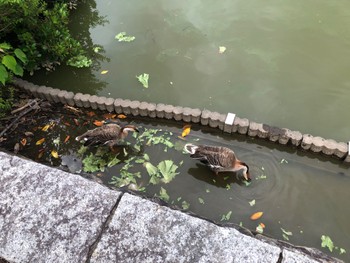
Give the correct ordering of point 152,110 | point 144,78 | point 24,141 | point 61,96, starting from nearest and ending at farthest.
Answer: point 24,141
point 152,110
point 61,96
point 144,78

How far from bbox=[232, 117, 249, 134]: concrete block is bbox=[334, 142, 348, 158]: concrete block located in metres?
1.51

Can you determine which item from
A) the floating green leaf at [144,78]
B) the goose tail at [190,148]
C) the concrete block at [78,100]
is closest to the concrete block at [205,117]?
the goose tail at [190,148]

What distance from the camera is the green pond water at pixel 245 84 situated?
4.89m

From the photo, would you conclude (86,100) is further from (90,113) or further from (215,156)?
(215,156)

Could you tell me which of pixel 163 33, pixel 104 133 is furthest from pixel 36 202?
pixel 163 33

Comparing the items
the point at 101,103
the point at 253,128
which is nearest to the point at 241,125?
the point at 253,128

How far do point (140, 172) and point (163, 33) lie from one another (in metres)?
3.95

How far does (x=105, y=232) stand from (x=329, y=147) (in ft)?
13.3

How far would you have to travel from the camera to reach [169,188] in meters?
5.12

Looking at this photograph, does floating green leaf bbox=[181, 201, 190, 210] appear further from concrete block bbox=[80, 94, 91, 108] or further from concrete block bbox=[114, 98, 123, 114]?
concrete block bbox=[80, 94, 91, 108]

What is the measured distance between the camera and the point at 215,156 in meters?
4.97

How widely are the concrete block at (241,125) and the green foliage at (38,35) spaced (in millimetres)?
3681

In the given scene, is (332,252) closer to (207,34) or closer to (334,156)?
(334,156)

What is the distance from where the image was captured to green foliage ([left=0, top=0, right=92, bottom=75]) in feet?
18.4
